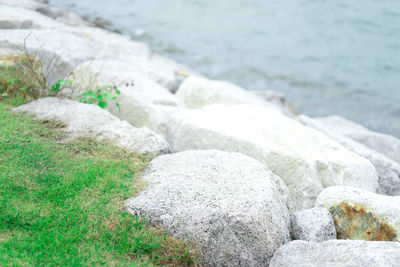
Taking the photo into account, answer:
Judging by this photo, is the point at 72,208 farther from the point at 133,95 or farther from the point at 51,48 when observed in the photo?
the point at 51,48

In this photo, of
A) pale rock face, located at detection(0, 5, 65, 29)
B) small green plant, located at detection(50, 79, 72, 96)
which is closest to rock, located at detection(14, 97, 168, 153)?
small green plant, located at detection(50, 79, 72, 96)

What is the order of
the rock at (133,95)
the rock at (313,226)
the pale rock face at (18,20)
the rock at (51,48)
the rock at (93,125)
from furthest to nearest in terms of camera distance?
the pale rock face at (18,20)
the rock at (51,48)
the rock at (133,95)
the rock at (93,125)
the rock at (313,226)

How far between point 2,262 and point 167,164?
203 centimetres

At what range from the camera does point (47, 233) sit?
11.8ft

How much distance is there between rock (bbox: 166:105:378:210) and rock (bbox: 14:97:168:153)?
0.69 metres

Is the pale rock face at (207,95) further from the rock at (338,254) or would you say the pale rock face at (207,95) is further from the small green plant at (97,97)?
the rock at (338,254)

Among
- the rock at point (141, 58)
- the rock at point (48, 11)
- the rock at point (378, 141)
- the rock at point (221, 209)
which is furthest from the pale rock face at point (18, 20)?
the rock at point (378, 141)

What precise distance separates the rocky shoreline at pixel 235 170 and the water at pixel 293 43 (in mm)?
3280

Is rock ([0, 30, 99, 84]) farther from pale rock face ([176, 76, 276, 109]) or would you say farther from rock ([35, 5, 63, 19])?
rock ([35, 5, 63, 19])

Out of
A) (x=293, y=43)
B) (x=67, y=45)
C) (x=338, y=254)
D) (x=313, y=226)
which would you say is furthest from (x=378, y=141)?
(x=293, y=43)

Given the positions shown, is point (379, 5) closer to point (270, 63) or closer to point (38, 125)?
point (270, 63)

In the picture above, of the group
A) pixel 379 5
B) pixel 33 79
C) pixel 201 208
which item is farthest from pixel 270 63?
pixel 201 208

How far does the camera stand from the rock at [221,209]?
147 inches

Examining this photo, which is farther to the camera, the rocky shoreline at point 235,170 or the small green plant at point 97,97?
the small green plant at point 97,97
